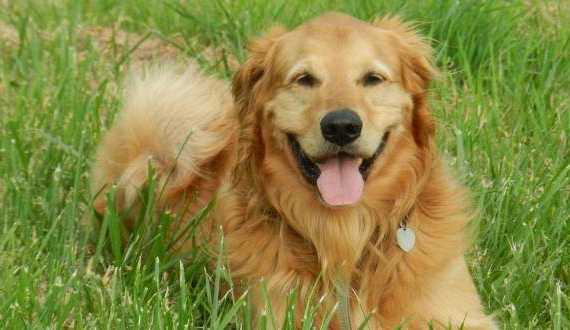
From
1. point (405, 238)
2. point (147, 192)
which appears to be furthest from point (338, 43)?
point (147, 192)

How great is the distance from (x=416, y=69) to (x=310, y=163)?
0.58m

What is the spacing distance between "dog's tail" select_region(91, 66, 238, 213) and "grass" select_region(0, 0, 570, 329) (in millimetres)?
168

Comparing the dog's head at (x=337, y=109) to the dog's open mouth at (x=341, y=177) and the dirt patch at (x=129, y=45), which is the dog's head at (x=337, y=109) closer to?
the dog's open mouth at (x=341, y=177)

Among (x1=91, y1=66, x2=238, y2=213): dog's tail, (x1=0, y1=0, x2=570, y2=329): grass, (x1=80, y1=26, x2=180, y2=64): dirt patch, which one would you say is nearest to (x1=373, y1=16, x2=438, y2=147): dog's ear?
(x1=0, y1=0, x2=570, y2=329): grass

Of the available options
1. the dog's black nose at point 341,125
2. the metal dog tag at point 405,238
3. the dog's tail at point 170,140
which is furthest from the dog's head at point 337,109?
the dog's tail at point 170,140

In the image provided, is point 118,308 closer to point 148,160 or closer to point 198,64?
point 148,160

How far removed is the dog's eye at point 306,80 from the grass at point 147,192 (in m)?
0.57

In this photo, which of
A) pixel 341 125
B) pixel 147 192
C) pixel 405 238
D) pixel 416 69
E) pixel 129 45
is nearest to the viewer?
pixel 341 125

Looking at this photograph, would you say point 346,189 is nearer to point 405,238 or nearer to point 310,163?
point 310,163

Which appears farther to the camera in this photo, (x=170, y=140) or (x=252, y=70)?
(x=170, y=140)

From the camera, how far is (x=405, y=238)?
3.71 meters

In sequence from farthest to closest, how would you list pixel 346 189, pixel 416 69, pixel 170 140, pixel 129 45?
pixel 129 45, pixel 170 140, pixel 416 69, pixel 346 189

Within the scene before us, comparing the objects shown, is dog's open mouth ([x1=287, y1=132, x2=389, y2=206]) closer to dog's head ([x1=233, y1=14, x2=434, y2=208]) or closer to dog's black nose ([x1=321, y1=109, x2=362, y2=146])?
dog's head ([x1=233, y1=14, x2=434, y2=208])

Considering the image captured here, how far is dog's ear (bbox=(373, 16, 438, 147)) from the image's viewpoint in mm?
3797
